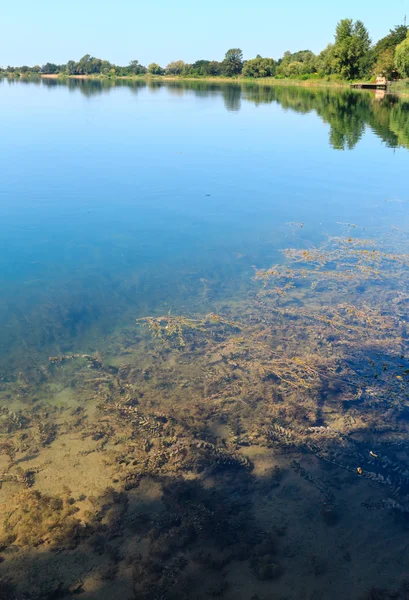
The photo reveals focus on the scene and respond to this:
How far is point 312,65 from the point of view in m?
110

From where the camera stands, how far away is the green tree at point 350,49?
87.9 metres

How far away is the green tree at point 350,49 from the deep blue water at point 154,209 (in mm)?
66835

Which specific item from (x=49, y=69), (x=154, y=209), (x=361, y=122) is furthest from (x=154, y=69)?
(x=154, y=209)

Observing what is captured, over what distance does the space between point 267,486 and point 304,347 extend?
3.25 metres

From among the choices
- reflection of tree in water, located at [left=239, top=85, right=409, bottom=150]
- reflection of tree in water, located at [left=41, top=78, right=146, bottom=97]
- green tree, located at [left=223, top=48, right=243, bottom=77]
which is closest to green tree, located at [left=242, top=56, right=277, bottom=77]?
green tree, located at [left=223, top=48, right=243, bottom=77]

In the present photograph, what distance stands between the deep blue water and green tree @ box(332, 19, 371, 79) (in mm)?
66835

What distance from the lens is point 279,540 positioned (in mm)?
4414

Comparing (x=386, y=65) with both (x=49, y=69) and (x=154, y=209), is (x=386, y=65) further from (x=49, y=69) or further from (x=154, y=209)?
(x=49, y=69)

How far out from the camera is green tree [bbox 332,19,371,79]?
87.9 meters

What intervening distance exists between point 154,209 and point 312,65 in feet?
372

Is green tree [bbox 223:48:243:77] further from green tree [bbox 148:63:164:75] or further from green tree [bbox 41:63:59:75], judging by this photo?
green tree [bbox 41:63:59:75]

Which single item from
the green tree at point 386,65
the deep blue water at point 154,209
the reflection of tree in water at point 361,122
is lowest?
the deep blue water at point 154,209

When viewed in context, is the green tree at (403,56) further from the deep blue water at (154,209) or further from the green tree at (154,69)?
the green tree at (154,69)

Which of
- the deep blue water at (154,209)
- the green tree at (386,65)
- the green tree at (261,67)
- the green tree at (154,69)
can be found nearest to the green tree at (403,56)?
the green tree at (386,65)
